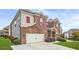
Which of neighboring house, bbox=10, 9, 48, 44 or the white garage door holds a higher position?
neighboring house, bbox=10, 9, 48, 44

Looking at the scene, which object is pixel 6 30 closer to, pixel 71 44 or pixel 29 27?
pixel 29 27

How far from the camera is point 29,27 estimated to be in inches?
155

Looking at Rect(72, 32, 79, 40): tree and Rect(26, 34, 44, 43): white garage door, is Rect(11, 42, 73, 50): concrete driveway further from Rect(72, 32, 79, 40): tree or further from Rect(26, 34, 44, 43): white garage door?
Rect(72, 32, 79, 40): tree

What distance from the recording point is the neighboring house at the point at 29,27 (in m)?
3.90

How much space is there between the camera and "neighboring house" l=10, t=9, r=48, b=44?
3.90 metres

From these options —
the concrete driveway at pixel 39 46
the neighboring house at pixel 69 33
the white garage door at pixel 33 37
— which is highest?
the neighboring house at pixel 69 33

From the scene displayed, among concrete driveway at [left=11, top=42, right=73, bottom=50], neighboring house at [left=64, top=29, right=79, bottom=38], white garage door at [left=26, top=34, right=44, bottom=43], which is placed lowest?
concrete driveway at [left=11, top=42, right=73, bottom=50]

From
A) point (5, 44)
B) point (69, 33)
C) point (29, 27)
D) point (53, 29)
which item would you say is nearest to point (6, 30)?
point (5, 44)

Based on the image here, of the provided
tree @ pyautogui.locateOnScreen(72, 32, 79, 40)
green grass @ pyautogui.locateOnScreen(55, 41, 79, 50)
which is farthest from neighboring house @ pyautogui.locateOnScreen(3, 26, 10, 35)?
tree @ pyautogui.locateOnScreen(72, 32, 79, 40)

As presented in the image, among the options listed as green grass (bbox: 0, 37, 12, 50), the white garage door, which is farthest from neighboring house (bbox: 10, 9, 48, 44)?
green grass (bbox: 0, 37, 12, 50)

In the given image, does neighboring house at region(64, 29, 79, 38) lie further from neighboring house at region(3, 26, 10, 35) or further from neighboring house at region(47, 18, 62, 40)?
neighboring house at region(3, 26, 10, 35)

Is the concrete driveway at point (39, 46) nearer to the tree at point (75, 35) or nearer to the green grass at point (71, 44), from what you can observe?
the green grass at point (71, 44)

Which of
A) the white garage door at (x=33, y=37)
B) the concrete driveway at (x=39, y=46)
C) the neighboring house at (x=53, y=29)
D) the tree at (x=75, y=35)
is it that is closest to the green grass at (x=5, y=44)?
the concrete driveway at (x=39, y=46)
